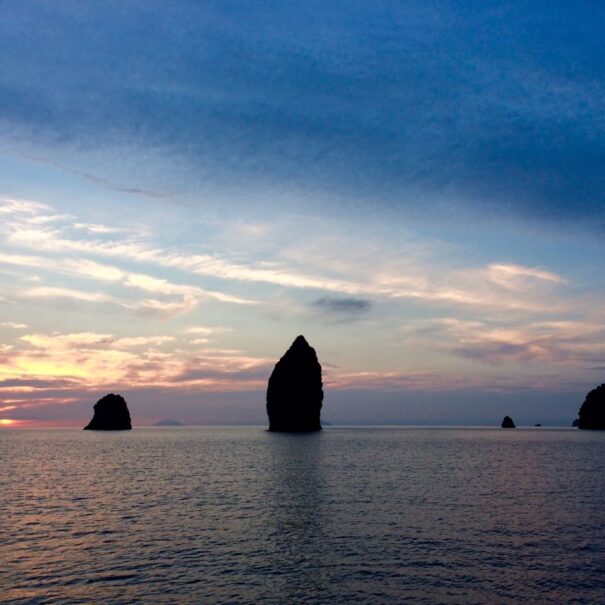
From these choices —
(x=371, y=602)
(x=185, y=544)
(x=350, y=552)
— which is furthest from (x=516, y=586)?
(x=185, y=544)

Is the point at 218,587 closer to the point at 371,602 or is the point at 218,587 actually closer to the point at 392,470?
the point at 371,602

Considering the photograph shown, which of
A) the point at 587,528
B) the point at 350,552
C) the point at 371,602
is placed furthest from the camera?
the point at 587,528

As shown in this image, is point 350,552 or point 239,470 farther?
point 239,470

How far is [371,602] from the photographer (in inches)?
1016

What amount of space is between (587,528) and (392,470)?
151 feet

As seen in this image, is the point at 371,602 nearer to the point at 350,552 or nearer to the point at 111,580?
the point at 350,552

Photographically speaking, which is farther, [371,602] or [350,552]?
[350,552]

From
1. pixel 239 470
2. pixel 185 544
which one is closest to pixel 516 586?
pixel 185 544

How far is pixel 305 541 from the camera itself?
124 feet

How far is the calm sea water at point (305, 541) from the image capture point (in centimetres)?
2766

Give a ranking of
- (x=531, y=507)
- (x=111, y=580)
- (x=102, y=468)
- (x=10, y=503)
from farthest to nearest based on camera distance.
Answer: (x=102, y=468) < (x=10, y=503) < (x=531, y=507) < (x=111, y=580)

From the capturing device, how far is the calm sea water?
27656 millimetres

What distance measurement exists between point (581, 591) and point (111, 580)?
77.6ft

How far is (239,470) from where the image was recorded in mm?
89250
